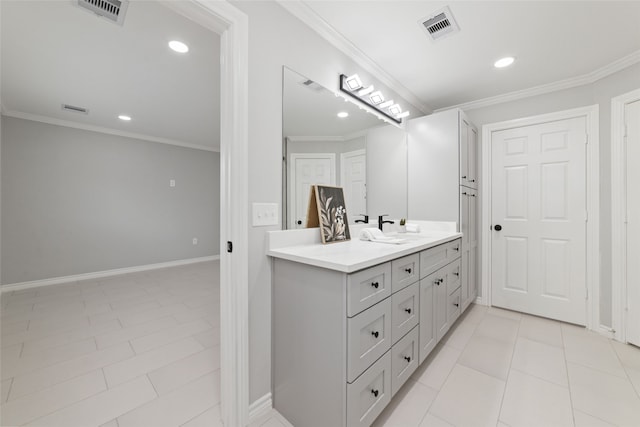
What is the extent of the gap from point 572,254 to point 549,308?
61 cm

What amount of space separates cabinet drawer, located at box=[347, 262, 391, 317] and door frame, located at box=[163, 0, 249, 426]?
58 cm

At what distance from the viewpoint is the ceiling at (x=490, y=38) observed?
5.25ft

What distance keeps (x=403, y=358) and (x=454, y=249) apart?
3.98ft

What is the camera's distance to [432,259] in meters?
1.81

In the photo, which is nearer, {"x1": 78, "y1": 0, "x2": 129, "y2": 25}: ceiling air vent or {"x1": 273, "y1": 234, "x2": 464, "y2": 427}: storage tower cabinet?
{"x1": 273, "y1": 234, "x2": 464, "y2": 427}: storage tower cabinet

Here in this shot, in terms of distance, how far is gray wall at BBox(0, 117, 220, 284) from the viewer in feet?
11.4

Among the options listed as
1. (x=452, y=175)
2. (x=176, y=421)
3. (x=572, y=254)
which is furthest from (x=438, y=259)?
(x=176, y=421)

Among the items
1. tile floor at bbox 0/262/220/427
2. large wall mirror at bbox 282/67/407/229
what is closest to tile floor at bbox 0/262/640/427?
tile floor at bbox 0/262/220/427

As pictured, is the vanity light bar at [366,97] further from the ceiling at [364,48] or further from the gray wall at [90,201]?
the gray wall at [90,201]

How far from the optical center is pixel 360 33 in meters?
1.83

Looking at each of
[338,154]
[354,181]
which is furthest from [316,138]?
[354,181]

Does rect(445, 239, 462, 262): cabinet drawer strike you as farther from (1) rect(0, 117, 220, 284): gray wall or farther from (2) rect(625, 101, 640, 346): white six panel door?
(1) rect(0, 117, 220, 284): gray wall

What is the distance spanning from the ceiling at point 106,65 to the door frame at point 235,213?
0.87 metres

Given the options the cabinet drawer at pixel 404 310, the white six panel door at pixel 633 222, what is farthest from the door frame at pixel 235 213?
the white six panel door at pixel 633 222
